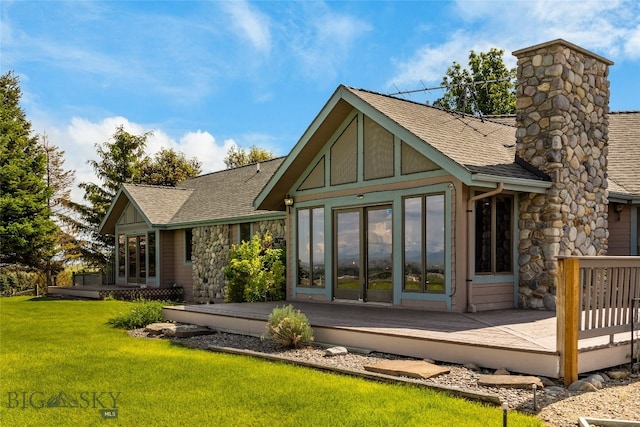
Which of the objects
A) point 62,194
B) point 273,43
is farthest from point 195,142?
point 273,43

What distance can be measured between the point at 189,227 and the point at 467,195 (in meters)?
12.0

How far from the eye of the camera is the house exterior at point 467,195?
33.5 feet

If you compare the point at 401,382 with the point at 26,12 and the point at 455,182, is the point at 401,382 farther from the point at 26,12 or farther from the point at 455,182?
the point at 26,12

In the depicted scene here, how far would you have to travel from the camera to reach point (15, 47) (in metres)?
11.6

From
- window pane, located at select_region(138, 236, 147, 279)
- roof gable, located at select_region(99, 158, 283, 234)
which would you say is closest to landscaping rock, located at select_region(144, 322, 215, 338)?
roof gable, located at select_region(99, 158, 283, 234)

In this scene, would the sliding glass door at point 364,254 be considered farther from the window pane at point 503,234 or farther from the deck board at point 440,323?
the window pane at point 503,234

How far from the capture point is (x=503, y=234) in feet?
35.0

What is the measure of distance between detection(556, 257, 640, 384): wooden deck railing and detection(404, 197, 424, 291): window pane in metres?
3.84

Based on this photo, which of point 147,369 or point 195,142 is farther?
point 195,142

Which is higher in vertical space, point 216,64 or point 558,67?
point 216,64

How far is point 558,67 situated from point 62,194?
95.4 ft

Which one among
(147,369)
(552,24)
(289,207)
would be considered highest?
(552,24)

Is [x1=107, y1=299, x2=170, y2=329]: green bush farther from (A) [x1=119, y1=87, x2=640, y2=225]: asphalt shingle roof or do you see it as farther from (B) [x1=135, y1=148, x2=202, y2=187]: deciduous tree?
(B) [x1=135, y1=148, x2=202, y2=187]: deciduous tree

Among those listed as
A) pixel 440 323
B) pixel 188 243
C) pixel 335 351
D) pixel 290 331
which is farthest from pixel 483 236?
pixel 188 243
